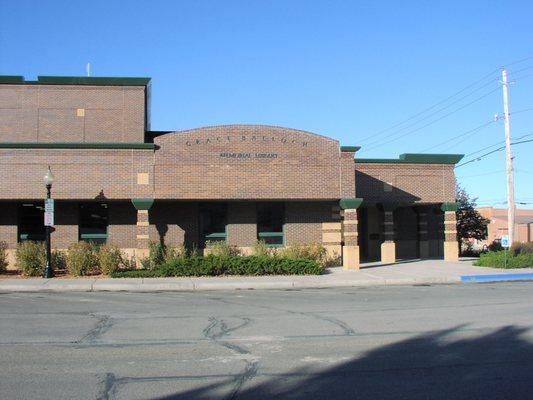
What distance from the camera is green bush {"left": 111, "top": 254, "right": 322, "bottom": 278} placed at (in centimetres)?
2159

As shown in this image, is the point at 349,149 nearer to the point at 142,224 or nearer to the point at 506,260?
the point at 506,260

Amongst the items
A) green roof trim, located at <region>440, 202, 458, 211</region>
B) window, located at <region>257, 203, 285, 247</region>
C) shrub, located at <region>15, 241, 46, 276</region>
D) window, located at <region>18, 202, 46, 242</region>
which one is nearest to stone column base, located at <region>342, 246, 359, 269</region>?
window, located at <region>257, 203, 285, 247</region>

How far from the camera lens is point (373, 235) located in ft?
104

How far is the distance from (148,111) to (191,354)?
24123 millimetres

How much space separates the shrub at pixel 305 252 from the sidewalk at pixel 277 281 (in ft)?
2.73

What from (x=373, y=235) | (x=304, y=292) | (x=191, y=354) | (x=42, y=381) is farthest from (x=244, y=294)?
(x=373, y=235)

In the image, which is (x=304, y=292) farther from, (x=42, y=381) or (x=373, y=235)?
(x=373, y=235)

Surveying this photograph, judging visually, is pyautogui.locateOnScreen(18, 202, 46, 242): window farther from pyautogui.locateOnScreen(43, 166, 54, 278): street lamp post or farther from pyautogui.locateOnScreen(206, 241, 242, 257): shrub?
pyautogui.locateOnScreen(206, 241, 242, 257): shrub

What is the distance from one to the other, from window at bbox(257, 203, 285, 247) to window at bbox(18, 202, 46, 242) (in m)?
9.18

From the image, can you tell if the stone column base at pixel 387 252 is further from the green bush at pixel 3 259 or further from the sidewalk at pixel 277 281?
the green bush at pixel 3 259

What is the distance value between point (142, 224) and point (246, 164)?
4.75 metres

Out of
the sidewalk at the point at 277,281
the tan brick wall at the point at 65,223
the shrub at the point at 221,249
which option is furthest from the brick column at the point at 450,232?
the tan brick wall at the point at 65,223

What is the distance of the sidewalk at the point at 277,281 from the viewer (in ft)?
60.6

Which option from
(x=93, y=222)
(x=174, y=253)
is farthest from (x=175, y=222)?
(x=93, y=222)
